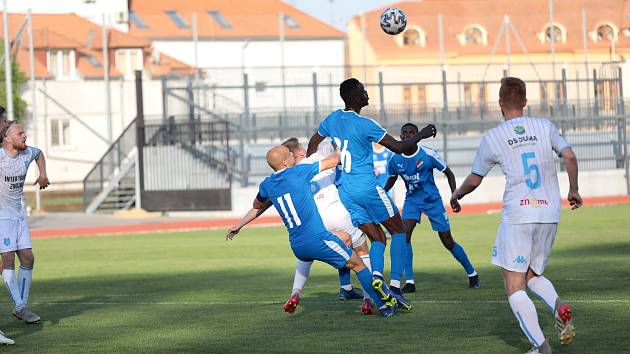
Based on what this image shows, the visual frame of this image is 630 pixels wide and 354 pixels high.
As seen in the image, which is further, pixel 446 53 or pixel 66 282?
pixel 446 53

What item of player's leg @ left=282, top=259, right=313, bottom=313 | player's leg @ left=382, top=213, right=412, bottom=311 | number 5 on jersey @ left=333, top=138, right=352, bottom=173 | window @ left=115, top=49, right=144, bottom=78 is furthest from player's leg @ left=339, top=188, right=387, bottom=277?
window @ left=115, top=49, right=144, bottom=78

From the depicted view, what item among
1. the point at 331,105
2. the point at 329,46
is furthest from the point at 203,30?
the point at 331,105

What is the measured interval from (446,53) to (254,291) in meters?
63.8

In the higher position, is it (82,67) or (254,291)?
(82,67)

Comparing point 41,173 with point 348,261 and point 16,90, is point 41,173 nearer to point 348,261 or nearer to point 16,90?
point 348,261

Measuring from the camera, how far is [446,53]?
77625mm

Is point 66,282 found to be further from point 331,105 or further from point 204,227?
point 331,105

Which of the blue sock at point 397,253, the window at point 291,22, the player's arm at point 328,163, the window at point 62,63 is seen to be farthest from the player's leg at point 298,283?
the window at point 291,22

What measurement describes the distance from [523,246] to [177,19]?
3082 inches

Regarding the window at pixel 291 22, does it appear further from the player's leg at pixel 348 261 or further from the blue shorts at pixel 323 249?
the blue shorts at pixel 323 249

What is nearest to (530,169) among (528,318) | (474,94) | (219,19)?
(528,318)

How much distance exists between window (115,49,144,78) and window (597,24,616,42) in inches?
1068

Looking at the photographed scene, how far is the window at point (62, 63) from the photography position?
7000cm

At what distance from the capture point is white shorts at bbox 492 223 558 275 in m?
9.01
